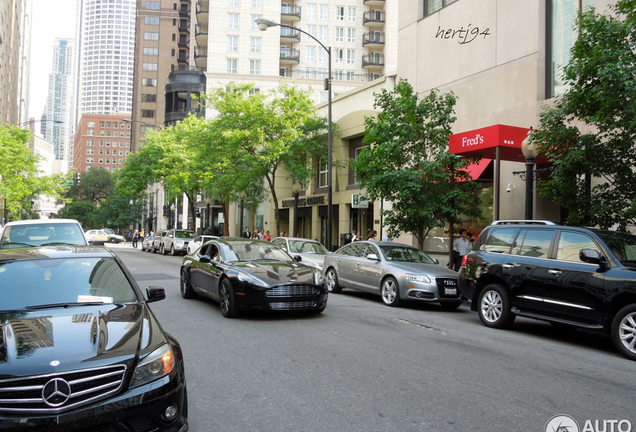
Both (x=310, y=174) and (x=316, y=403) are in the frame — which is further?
(x=310, y=174)

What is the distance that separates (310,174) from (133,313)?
24.0m

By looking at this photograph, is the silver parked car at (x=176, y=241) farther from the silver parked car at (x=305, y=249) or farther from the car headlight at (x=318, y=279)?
the car headlight at (x=318, y=279)

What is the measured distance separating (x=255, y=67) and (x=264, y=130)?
103 ft

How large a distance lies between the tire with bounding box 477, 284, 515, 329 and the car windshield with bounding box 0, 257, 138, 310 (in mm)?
6618

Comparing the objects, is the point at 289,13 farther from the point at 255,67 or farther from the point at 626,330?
the point at 626,330

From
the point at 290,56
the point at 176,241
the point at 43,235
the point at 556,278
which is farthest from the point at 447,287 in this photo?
the point at 290,56

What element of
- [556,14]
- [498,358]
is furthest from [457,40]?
[498,358]

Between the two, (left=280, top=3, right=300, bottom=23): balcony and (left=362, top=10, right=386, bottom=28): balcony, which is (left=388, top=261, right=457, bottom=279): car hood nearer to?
(left=280, top=3, right=300, bottom=23): balcony

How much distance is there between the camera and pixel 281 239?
1728cm

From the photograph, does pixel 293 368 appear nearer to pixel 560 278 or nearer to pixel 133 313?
pixel 133 313

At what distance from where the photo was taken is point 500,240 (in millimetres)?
9383

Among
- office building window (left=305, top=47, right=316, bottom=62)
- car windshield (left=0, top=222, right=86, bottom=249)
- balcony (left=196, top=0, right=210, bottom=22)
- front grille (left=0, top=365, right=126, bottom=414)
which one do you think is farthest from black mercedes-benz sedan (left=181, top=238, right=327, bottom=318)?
balcony (left=196, top=0, right=210, bottom=22)

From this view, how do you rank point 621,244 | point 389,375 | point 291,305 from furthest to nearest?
point 291,305 → point 621,244 → point 389,375

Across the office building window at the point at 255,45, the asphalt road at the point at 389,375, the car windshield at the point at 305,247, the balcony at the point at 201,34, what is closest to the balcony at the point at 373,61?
the office building window at the point at 255,45
